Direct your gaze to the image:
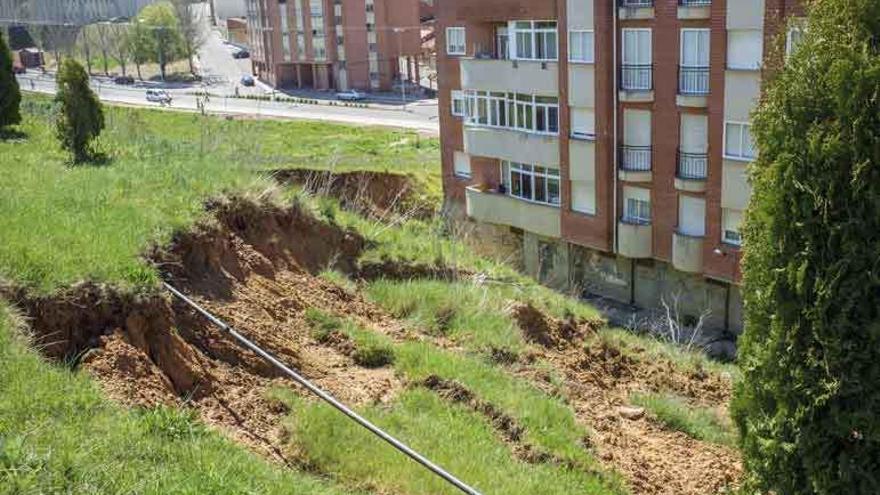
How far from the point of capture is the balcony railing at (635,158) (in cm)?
2333

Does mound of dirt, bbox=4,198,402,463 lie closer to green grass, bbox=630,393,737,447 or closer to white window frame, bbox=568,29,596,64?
green grass, bbox=630,393,737,447

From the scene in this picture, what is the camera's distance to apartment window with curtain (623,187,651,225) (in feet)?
78.5

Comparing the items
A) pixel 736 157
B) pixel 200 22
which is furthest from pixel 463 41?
pixel 200 22

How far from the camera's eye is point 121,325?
785cm

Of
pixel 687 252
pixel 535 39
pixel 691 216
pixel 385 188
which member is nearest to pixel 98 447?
pixel 687 252

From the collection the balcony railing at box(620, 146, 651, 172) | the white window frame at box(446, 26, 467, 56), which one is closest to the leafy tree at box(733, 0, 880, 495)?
the balcony railing at box(620, 146, 651, 172)

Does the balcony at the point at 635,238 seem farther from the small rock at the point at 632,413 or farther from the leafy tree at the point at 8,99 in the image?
the leafy tree at the point at 8,99

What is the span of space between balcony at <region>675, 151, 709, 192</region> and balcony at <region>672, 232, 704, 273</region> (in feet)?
4.02

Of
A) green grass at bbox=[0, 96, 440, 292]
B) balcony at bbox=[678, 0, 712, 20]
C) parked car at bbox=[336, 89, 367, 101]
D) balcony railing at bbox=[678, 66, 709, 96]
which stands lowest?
parked car at bbox=[336, 89, 367, 101]

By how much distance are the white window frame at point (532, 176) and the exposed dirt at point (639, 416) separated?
1362cm

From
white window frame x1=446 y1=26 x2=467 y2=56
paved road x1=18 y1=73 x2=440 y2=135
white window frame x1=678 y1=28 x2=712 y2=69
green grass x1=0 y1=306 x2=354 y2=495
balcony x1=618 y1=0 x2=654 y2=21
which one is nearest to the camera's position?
green grass x1=0 y1=306 x2=354 y2=495

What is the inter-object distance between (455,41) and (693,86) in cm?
1032

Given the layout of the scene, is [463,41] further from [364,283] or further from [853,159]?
[853,159]

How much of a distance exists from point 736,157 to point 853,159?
16.0 metres
